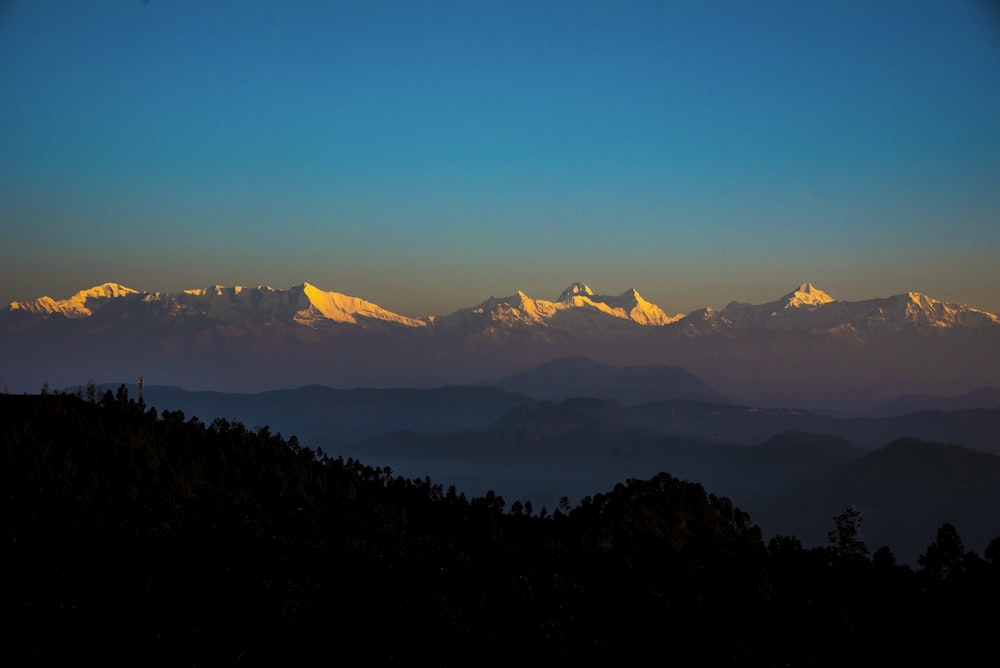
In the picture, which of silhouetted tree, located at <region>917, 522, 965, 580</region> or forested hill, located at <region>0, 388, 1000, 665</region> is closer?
forested hill, located at <region>0, 388, 1000, 665</region>

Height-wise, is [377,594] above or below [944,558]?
below

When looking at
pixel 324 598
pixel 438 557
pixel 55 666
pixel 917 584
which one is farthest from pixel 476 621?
pixel 917 584

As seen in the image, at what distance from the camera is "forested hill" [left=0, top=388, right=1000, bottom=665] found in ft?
391

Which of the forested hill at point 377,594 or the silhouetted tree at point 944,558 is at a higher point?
the silhouetted tree at point 944,558

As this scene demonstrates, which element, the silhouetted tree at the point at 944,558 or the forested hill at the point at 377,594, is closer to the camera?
the forested hill at the point at 377,594

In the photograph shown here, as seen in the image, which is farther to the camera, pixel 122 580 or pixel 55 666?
pixel 122 580

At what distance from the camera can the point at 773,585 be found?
587 ft

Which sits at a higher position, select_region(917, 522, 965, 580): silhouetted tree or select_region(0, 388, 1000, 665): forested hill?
select_region(917, 522, 965, 580): silhouetted tree

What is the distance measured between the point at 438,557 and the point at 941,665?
286 ft

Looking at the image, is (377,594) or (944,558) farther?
(944,558)

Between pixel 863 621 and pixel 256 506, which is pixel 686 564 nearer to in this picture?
pixel 863 621

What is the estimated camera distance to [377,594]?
140m

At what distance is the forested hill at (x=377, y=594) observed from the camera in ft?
391

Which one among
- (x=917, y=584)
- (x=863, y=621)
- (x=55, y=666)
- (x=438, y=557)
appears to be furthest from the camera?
(x=917, y=584)
